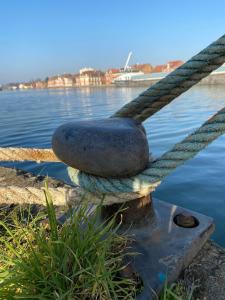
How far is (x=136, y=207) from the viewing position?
183cm

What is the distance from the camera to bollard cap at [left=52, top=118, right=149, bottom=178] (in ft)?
5.01

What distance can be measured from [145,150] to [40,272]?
748mm

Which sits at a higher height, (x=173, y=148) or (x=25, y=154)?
(x=173, y=148)

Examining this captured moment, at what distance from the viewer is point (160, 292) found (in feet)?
4.79

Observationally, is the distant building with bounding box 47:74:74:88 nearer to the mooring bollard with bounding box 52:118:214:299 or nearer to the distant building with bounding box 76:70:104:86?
the distant building with bounding box 76:70:104:86

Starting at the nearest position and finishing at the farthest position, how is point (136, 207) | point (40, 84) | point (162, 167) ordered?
point (162, 167)
point (136, 207)
point (40, 84)

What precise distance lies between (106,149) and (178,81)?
0.58m

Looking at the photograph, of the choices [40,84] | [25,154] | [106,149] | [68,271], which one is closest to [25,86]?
[40,84]

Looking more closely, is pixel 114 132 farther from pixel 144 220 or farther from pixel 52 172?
pixel 52 172

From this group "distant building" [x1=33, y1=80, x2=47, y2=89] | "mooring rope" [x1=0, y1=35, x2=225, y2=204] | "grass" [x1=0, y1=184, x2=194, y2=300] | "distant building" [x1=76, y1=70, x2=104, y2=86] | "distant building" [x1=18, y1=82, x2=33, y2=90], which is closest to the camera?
"grass" [x1=0, y1=184, x2=194, y2=300]

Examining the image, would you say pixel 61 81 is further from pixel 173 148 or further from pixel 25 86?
pixel 173 148

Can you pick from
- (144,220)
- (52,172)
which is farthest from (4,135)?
(144,220)

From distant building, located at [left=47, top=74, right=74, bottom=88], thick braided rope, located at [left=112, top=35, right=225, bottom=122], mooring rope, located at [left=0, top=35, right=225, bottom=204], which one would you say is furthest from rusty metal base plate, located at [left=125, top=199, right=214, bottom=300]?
distant building, located at [left=47, top=74, right=74, bottom=88]

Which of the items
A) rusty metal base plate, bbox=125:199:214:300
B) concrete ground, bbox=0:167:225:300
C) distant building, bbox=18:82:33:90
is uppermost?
rusty metal base plate, bbox=125:199:214:300
